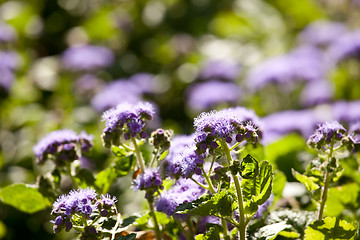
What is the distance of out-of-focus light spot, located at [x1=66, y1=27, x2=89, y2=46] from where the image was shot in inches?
221

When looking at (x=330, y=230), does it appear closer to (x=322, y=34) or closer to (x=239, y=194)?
(x=239, y=194)

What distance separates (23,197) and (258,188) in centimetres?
99

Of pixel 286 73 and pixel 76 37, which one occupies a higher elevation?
pixel 76 37

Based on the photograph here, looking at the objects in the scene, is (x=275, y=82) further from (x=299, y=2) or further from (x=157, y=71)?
(x=299, y=2)

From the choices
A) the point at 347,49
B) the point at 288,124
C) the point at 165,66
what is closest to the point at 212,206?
the point at 288,124

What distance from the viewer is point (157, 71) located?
17.6ft

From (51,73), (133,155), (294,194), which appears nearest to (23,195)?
(133,155)

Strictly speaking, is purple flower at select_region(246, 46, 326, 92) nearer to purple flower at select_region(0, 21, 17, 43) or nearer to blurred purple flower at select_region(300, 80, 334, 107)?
blurred purple flower at select_region(300, 80, 334, 107)

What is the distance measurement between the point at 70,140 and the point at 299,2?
16.6 ft

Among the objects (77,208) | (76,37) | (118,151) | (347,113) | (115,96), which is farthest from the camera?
(76,37)

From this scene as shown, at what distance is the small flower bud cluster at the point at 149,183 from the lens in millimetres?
1465

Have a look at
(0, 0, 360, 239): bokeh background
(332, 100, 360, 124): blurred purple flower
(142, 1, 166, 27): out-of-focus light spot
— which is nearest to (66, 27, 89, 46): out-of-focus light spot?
(0, 0, 360, 239): bokeh background

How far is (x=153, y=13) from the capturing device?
235 inches

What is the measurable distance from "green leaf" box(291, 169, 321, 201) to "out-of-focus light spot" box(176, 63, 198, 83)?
10.8 feet
